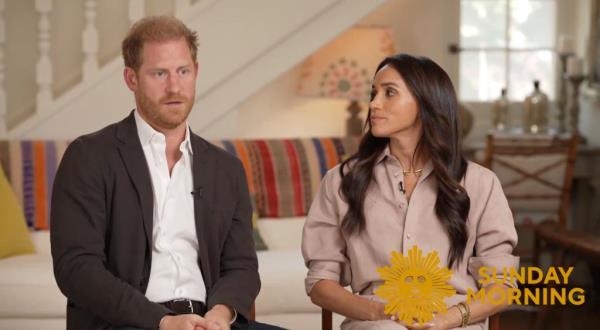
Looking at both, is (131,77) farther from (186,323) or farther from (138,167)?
(186,323)

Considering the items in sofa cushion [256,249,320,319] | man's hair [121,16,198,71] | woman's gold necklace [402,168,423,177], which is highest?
man's hair [121,16,198,71]

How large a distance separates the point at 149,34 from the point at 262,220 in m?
1.89

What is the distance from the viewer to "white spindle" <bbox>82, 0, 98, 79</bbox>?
4344mm

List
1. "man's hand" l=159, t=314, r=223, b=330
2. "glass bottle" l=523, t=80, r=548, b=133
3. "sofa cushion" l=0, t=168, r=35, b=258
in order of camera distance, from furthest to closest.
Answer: "glass bottle" l=523, t=80, r=548, b=133, "sofa cushion" l=0, t=168, r=35, b=258, "man's hand" l=159, t=314, r=223, b=330

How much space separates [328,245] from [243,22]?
7.34 ft

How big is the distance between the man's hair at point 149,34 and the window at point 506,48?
3619 millimetres

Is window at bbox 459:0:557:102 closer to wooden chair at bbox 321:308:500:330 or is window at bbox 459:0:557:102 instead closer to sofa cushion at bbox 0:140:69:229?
sofa cushion at bbox 0:140:69:229

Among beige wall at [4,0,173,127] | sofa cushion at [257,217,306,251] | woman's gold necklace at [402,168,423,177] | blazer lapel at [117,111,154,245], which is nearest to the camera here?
blazer lapel at [117,111,154,245]

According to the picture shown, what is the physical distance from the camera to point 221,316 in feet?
7.52

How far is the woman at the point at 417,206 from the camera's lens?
7.66 feet

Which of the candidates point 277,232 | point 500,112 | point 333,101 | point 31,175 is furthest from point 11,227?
point 500,112

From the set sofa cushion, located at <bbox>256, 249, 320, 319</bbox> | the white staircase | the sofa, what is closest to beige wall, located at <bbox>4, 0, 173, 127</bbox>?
the white staircase

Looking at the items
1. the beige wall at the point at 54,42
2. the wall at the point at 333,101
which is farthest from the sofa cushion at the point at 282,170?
the wall at the point at 333,101

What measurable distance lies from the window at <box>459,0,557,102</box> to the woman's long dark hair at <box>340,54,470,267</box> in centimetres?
346
